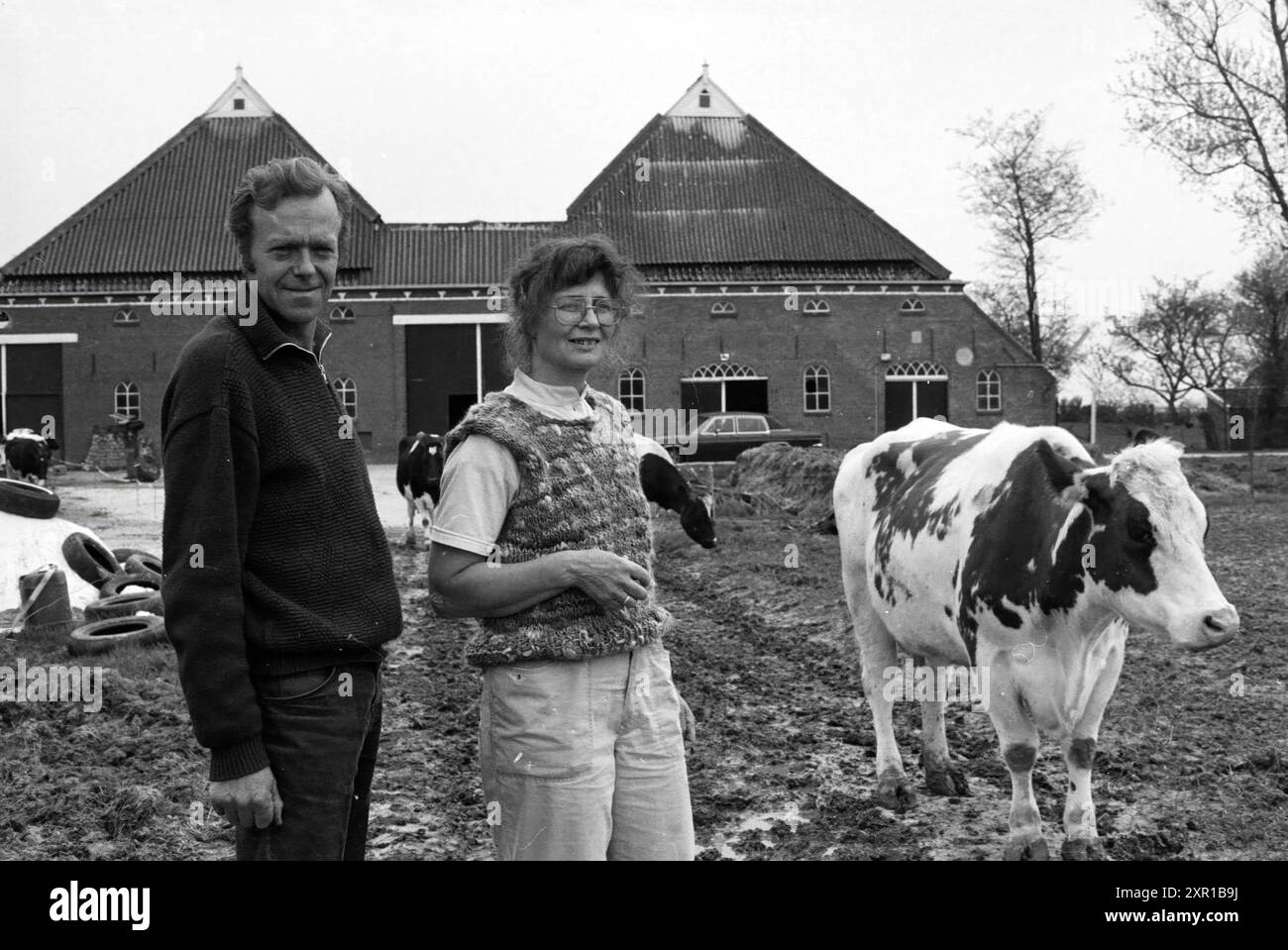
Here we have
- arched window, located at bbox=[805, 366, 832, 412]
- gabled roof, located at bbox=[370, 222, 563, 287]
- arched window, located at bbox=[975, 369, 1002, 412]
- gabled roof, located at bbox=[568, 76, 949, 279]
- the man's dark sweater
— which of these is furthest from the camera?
gabled roof, located at bbox=[568, 76, 949, 279]

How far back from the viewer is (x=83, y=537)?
34.4ft

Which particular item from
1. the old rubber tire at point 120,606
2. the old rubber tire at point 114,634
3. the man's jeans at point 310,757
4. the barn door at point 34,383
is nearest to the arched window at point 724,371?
the barn door at point 34,383

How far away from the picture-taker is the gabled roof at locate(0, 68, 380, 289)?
36844 millimetres

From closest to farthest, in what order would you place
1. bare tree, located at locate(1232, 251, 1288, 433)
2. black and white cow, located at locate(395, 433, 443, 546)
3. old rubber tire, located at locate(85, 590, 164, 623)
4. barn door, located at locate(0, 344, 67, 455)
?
old rubber tire, located at locate(85, 590, 164, 623), black and white cow, located at locate(395, 433, 443, 546), bare tree, located at locate(1232, 251, 1288, 433), barn door, located at locate(0, 344, 67, 455)

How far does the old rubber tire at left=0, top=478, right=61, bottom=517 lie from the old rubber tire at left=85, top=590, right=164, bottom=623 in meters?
1.26

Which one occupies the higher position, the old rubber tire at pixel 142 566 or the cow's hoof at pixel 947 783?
the old rubber tire at pixel 142 566

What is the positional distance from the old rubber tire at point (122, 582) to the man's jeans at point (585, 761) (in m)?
8.09

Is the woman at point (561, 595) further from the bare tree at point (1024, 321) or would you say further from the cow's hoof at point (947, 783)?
the bare tree at point (1024, 321)

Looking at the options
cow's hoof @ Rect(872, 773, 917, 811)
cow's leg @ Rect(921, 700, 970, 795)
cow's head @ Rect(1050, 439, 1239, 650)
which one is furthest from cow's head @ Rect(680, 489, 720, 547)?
cow's head @ Rect(1050, 439, 1239, 650)

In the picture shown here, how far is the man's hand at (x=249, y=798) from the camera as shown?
2.34m

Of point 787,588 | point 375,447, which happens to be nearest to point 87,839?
point 787,588

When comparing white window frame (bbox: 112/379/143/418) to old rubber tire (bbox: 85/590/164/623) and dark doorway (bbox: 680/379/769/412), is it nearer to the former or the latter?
dark doorway (bbox: 680/379/769/412)

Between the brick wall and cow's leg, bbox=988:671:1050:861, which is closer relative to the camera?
cow's leg, bbox=988:671:1050:861
